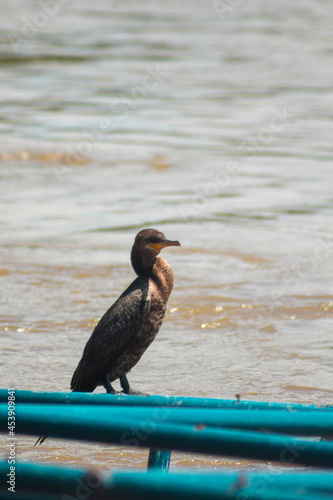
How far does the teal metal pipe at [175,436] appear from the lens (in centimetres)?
229

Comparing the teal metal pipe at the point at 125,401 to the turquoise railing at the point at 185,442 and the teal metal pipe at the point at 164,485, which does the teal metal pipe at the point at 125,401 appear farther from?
the teal metal pipe at the point at 164,485

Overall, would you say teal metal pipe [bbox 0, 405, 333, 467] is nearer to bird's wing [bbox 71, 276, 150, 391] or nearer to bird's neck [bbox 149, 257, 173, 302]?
bird's wing [bbox 71, 276, 150, 391]

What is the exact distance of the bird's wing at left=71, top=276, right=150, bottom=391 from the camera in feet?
14.3

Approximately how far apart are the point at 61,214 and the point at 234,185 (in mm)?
2491

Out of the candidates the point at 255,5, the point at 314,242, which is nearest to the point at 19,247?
the point at 314,242

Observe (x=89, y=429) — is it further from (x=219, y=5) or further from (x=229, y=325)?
(x=219, y=5)

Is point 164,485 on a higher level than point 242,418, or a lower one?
higher

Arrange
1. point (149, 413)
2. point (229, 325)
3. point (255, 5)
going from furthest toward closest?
point (255, 5)
point (229, 325)
point (149, 413)

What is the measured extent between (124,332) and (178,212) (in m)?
5.75

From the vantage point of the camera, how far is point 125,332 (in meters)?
4.39

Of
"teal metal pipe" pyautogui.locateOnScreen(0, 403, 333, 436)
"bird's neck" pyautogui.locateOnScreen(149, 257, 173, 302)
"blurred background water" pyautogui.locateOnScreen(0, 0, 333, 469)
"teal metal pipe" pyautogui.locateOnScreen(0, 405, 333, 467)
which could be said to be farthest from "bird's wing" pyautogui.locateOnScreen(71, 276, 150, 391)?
"teal metal pipe" pyautogui.locateOnScreen(0, 405, 333, 467)

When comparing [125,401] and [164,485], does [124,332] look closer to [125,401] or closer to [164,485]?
[125,401]

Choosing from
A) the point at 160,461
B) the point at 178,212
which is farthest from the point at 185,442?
the point at 178,212

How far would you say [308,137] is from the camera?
563 inches
